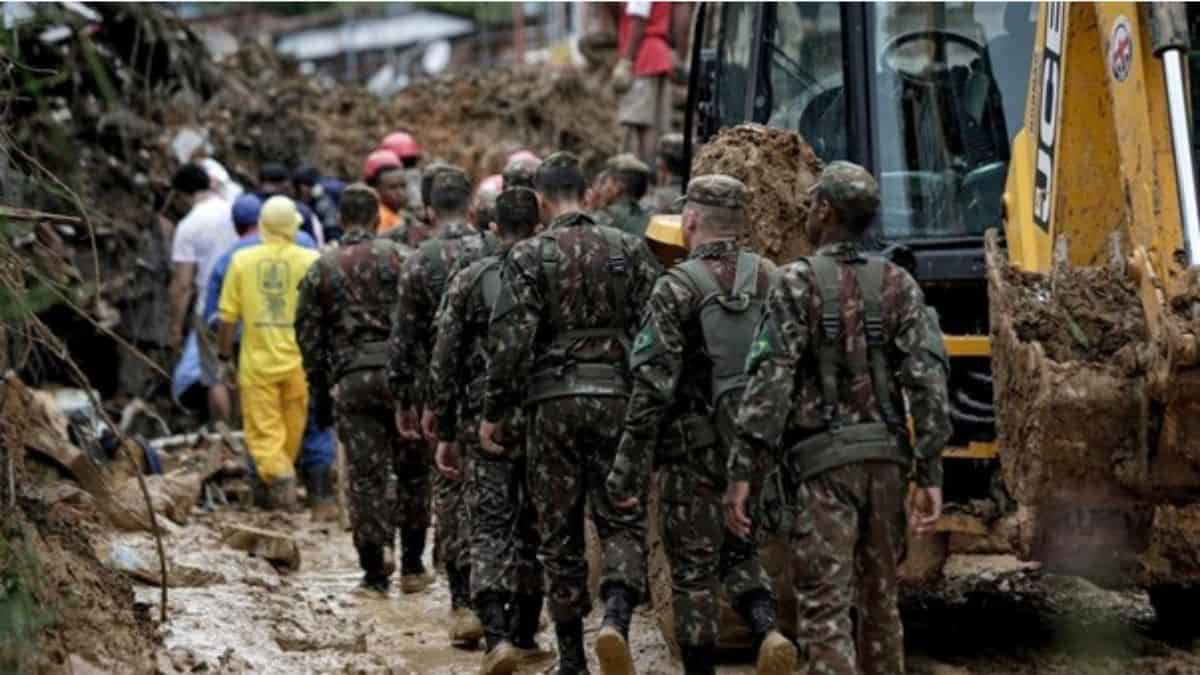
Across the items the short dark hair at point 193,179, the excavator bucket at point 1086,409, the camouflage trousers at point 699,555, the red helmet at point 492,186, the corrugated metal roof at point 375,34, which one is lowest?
the camouflage trousers at point 699,555

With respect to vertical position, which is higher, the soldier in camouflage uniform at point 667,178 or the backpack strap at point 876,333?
the soldier in camouflage uniform at point 667,178

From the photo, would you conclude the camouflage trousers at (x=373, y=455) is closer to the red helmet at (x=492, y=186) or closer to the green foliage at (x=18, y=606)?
the red helmet at (x=492, y=186)

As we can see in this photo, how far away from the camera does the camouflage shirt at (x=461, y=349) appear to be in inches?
373

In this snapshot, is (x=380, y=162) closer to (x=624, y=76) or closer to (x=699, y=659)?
(x=624, y=76)

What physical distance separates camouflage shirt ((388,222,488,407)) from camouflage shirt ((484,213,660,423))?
1.70 m

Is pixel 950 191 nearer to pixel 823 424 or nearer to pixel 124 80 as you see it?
pixel 823 424

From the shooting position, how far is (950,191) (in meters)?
9.64

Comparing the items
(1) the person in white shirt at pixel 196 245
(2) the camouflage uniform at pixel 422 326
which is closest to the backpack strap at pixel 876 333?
(2) the camouflage uniform at pixel 422 326

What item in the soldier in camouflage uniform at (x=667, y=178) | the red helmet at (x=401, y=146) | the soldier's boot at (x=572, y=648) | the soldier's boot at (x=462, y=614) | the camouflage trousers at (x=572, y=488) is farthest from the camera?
the red helmet at (x=401, y=146)

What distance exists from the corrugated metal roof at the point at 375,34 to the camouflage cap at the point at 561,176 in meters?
20.1

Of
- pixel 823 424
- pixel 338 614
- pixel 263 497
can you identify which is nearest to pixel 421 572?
pixel 338 614

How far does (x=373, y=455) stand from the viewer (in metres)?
11.6

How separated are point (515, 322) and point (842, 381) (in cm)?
170

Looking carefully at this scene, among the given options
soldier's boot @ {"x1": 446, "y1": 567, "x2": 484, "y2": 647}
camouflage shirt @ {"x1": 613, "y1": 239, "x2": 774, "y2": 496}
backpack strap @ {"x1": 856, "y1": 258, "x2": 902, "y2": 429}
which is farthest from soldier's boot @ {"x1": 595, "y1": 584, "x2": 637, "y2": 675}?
backpack strap @ {"x1": 856, "y1": 258, "x2": 902, "y2": 429}
